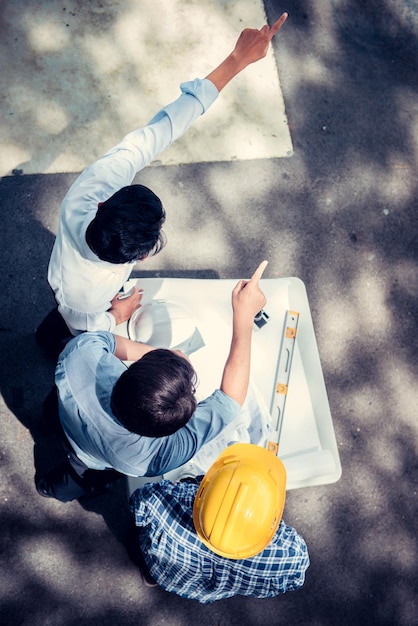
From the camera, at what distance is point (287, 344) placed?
2082mm

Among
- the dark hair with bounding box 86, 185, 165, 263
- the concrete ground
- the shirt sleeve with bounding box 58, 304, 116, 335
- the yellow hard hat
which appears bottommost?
the concrete ground

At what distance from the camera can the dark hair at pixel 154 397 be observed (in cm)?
158

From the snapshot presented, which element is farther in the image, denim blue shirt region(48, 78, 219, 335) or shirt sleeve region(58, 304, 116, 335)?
shirt sleeve region(58, 304, 116, 335)

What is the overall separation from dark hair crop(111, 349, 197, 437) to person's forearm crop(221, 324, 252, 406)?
0.18 metres

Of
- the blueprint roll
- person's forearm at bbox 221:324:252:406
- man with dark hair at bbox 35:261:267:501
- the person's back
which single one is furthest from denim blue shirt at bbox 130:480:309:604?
person's forearm at bbox 221:324:252:406

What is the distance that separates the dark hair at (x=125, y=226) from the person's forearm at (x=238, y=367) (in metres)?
0.41

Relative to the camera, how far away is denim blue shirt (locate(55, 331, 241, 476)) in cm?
171

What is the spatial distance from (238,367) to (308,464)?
0.52 metres

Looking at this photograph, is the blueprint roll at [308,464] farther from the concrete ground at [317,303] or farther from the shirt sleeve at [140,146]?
the shirt sleeve at [140,146]

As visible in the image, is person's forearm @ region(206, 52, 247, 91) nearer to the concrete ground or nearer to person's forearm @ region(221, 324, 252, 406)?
person's forearm @ region(221, 324, 252, 406)

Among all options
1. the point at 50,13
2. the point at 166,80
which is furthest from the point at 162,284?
the point at 50,13

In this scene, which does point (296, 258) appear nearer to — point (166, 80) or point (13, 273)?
point (166, 80)

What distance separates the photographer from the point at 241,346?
180cm

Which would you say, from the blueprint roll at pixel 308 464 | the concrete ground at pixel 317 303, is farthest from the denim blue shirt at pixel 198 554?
the concrete ground at pixel 317 303
